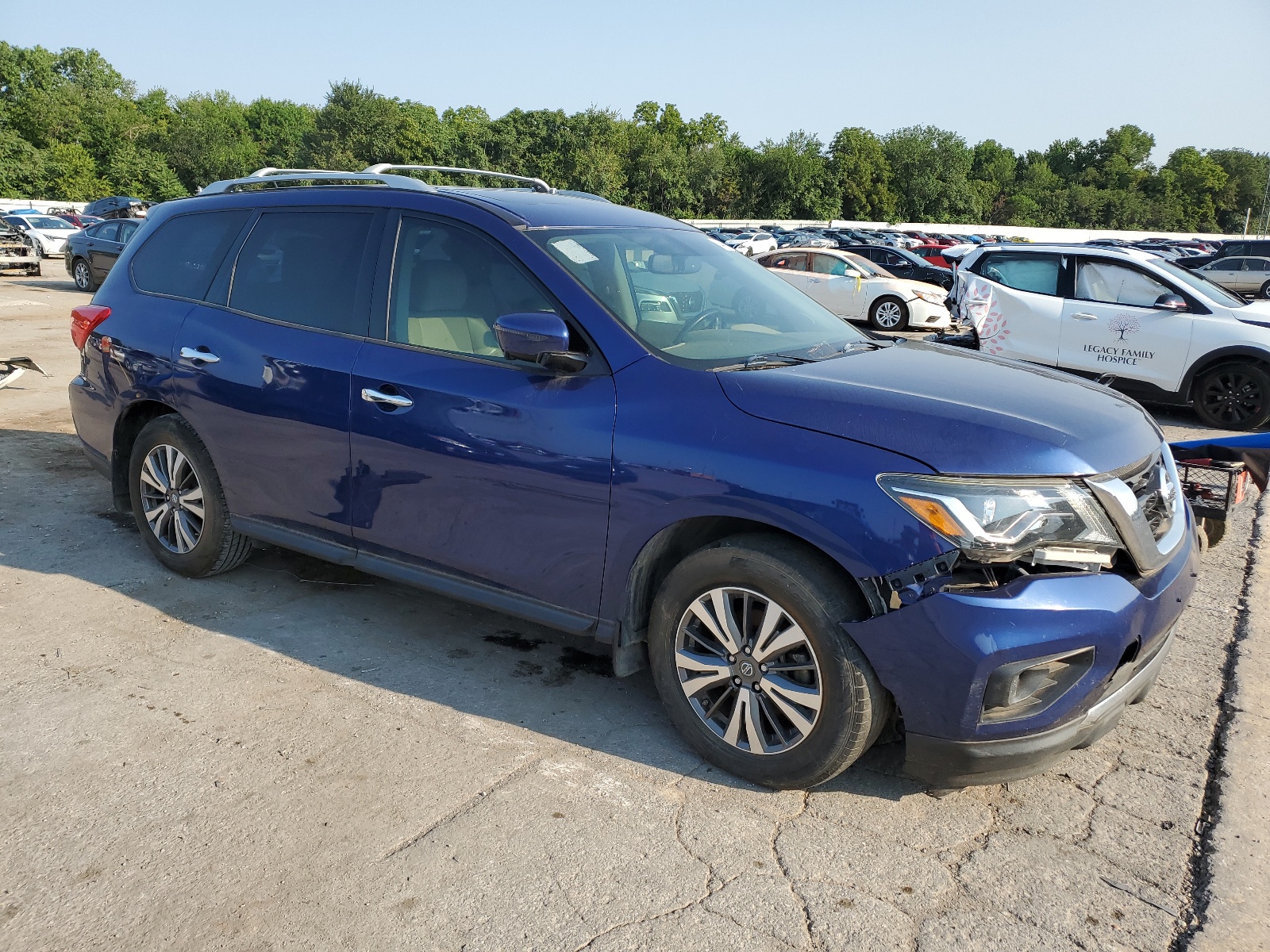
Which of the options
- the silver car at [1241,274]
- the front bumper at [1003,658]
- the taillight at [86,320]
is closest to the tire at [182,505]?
the taillight at [86,320]

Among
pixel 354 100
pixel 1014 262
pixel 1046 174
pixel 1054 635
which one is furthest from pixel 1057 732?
pixel 1046 174

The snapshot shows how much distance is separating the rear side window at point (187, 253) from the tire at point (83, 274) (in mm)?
18228

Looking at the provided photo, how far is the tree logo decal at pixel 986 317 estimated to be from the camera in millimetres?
10781

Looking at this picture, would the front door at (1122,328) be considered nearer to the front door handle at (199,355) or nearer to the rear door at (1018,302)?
the rear door at (1018,302)

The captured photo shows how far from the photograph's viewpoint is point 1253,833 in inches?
119

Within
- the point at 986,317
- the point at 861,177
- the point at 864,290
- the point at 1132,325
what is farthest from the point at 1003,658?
the point at 861,177

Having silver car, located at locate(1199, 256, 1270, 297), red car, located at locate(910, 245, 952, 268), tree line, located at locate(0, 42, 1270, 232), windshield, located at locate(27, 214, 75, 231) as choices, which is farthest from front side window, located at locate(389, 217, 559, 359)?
tree line, located at locate(0, 42, 1270, 232)

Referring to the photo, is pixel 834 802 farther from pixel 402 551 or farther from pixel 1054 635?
pixel 402 551

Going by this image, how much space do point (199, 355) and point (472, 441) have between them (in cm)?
179

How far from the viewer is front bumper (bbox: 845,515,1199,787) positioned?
2.72m

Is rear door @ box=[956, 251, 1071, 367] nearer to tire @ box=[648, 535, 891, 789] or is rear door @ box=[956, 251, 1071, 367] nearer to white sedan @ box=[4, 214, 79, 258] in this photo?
tire @ box=[648, 535, 891, 789]

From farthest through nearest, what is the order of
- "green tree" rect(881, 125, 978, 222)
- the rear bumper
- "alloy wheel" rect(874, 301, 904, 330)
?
"green tree" rect(881, 125, 978, 222)
"alloy wheel" rect(874, 301, 904, 330)
the rear bumper

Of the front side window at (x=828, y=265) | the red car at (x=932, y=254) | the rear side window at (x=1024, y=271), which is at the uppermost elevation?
the red car at (x=932, y=254)

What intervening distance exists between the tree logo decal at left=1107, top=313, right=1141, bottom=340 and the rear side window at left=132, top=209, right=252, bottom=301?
8620mm
